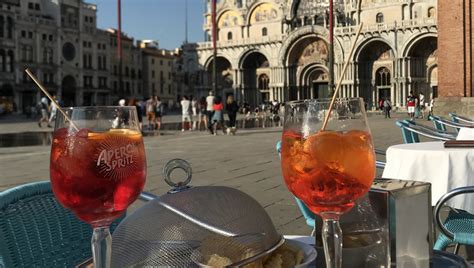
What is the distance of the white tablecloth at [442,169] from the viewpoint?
3393 mm

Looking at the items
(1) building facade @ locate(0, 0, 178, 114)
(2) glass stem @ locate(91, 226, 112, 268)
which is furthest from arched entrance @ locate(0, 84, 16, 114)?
(2) glass stem @ locate(91, 226, 112, 268)

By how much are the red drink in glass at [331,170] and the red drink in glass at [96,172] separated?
34 cm

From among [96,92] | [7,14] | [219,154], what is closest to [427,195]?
[219,154]

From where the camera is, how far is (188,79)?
→ 6638cm

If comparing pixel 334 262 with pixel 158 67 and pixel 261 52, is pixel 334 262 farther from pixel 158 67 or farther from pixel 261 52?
pixel 158 67

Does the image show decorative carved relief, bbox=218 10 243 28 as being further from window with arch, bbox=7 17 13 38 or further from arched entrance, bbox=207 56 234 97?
window with arch, bbox=7 17 13 38

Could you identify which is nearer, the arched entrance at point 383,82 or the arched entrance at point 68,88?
the arched entrance at point 383,82

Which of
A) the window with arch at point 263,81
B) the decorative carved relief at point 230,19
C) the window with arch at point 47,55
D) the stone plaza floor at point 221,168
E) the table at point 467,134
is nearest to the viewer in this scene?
the table at point 467,134

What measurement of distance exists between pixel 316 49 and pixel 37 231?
171 ft

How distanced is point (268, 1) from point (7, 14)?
29.4 meters

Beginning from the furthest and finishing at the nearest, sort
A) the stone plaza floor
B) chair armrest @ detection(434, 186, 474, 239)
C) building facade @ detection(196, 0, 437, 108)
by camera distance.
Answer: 1. building facade @ detection(196, 0, 437, 108)
2. the stone plaza floor
3. chair armrest @ detection(434, 186, 474, 239)

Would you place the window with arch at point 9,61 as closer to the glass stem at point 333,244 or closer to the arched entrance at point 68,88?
the arched entrance at point 68,88

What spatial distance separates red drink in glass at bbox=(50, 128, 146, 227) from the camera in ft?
3.46

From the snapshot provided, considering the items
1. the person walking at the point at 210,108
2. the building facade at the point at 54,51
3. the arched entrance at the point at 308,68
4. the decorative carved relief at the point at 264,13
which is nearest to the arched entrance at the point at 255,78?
the decorative carved relief at the point at 264,13
